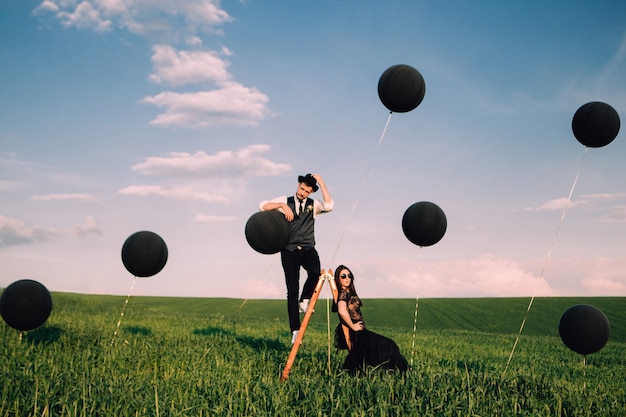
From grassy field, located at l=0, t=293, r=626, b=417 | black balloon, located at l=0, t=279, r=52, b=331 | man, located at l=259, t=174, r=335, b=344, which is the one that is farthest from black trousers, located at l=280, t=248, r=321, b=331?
black balloon, located at l=0, t=279, r=52, b=331

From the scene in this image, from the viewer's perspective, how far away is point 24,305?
28.6 ft

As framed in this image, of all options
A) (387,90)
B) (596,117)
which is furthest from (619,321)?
(387,90)

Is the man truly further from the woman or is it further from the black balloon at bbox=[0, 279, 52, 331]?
the black balloon at bbox=[0, 279, 52, 331]

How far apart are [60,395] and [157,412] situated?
157cm

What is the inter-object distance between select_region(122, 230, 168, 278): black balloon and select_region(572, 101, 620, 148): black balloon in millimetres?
7745

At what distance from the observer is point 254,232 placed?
7.22m

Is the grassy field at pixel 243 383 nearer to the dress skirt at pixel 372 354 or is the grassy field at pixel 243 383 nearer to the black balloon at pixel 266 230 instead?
the dress skirt at pixel 372 354

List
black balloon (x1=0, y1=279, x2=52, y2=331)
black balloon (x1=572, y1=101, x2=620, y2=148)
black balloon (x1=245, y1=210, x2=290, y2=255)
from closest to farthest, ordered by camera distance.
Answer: black balloon (x1=245, y1=210, x2=290, y2=255), black balloon (x1=0, y1=279, x2=52, y2=331), black balloon (x1=572, y1=101, x2=620, y2=148)

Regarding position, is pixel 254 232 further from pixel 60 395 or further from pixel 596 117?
pixel 596 117

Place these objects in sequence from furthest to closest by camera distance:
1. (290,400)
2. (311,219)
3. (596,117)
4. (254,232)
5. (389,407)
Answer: (596,117) → (311,219) → (254,232) → (290,400) → (389,407)

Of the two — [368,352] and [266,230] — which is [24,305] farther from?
[368,352]

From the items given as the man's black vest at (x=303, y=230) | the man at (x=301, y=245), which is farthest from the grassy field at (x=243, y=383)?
the man's black vest at (x=303, y=230)

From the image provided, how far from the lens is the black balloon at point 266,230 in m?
7.18

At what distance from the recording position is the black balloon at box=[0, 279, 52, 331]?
8.70 m
